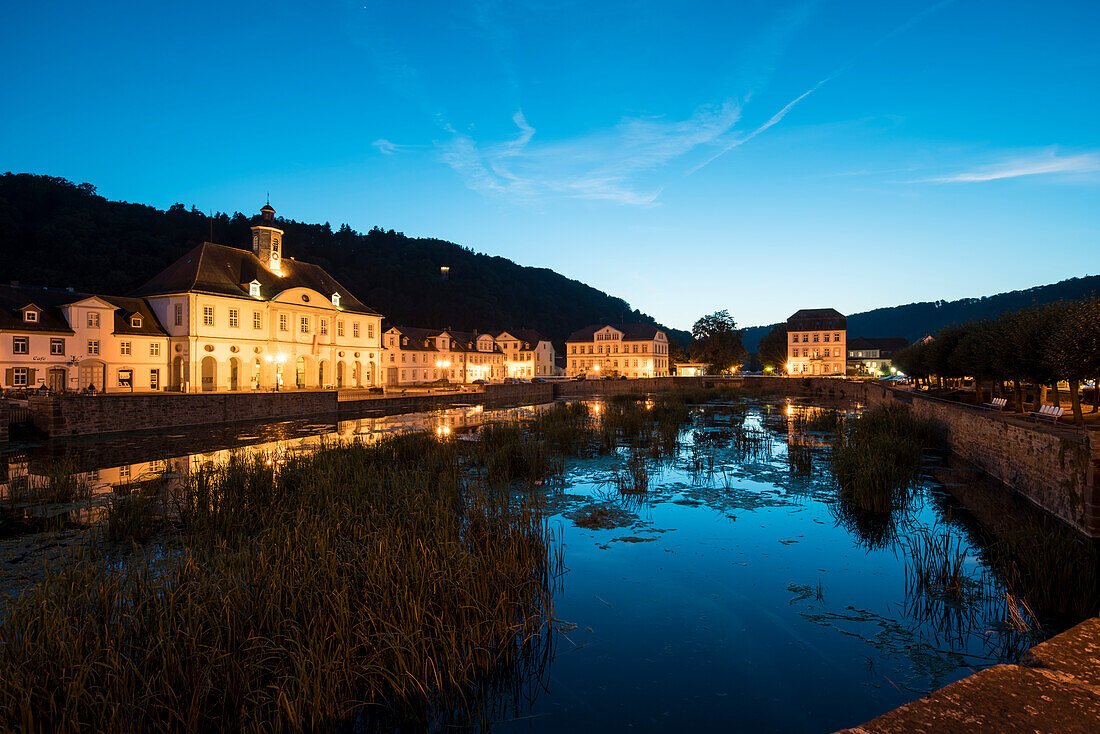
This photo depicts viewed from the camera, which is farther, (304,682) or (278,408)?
(278,408)

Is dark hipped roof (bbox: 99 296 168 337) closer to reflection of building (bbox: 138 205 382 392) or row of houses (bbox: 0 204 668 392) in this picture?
row of houses (bbox: 0 204 668 392)

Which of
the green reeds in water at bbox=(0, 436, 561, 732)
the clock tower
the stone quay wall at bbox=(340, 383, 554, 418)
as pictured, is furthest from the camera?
the clock tower

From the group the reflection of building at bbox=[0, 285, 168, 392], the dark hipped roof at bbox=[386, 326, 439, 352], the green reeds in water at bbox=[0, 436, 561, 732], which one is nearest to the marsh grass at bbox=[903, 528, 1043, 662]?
the green reeds in water at bbox=[0, 436, 561, 732]

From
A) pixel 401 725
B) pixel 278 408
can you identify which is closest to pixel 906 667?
pixel 401 725

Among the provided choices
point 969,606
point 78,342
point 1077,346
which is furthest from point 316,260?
point 969,606

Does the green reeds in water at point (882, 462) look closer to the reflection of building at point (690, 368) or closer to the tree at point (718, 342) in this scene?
the tree at point (718, 342)

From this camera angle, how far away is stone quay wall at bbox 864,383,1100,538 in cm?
999

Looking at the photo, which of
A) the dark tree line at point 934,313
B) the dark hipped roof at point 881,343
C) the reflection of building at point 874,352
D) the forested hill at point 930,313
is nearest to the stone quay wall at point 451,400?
the reflection of building at point 874,352

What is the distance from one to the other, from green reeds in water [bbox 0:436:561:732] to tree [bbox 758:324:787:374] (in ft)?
304

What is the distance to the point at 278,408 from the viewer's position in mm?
33500

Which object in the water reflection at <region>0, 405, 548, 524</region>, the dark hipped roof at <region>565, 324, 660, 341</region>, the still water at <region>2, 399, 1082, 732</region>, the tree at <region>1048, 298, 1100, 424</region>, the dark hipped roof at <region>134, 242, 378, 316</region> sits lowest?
the still water at <region>2, 399, 1082, 732</region>

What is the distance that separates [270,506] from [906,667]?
931 centimetres

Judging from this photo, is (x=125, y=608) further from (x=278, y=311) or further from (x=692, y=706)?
(x=278, y=311)

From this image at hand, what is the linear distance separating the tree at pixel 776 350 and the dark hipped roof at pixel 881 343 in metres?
20.1
